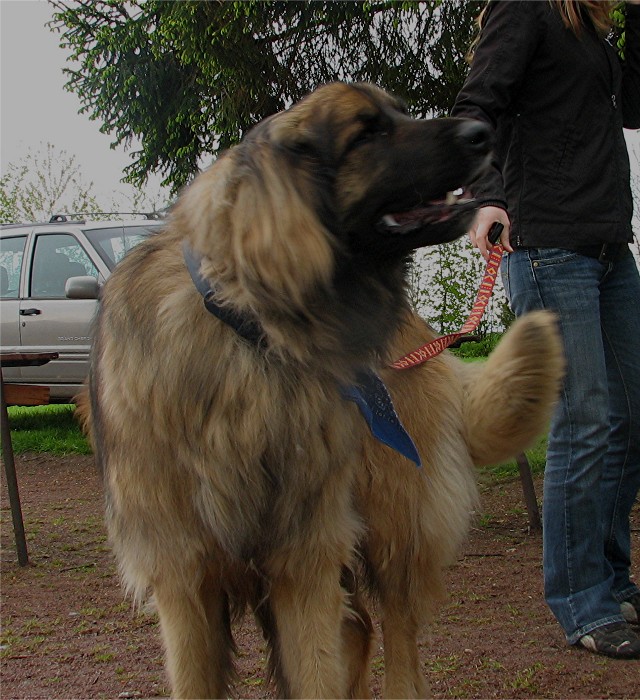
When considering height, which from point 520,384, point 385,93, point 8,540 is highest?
point 385,93

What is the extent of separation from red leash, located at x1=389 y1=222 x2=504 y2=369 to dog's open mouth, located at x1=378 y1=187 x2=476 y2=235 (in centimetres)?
55

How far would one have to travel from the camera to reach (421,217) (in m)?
2.18

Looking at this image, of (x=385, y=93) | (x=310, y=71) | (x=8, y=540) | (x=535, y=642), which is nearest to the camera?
(x=385, y=93)

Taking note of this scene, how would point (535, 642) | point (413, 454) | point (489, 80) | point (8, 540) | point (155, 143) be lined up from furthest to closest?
point (155, 143) → point (8, 540) → point (535, 642) → point (489, 80) → point (413, 454)

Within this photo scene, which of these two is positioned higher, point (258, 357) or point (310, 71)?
point (310, 71)

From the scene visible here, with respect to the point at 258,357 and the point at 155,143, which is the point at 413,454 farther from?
the point at 155,143

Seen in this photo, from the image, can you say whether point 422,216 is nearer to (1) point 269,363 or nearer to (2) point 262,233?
(2) point 262,233

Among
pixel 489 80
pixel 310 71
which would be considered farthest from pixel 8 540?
pixel 310 71

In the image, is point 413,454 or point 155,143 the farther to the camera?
point 155,143

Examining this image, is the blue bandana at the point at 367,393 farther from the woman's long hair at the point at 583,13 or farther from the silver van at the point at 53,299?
the silver van at the point at 53,299

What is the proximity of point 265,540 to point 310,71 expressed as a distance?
23.4 ft

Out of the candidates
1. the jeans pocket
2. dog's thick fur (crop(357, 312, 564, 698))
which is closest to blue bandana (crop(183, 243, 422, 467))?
dog's thick fur (crop(357, 312, 564, 698))

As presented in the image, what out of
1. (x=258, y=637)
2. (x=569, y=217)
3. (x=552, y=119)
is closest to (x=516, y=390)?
(x=569, y=217)

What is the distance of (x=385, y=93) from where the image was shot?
2293 millimetres
